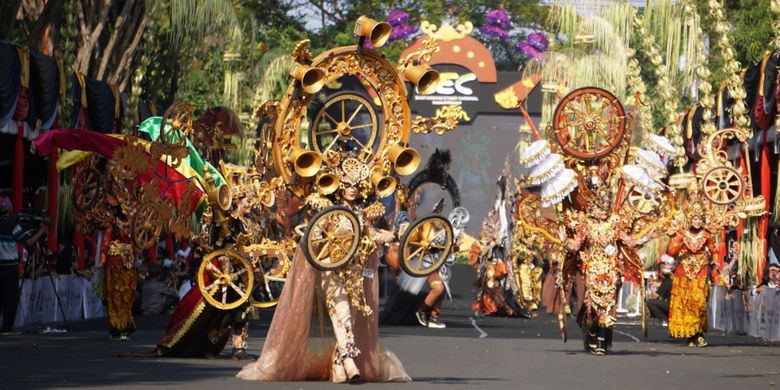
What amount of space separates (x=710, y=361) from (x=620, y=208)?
7.11 feet

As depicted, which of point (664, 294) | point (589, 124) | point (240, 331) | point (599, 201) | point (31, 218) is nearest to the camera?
point (240, 331)

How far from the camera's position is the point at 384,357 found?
49.9 feet

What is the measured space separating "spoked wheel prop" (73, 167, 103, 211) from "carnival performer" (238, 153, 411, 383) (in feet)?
20.4

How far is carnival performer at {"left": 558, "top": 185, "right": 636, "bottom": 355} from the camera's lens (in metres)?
19.8

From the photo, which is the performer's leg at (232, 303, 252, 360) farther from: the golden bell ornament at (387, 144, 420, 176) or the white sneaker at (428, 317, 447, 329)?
the white sneaker at (428, 317, 447, 329)

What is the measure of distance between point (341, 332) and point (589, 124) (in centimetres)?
656

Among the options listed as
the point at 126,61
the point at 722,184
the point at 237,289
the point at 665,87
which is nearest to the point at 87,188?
the point at 237,289

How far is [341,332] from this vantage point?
48.5ft

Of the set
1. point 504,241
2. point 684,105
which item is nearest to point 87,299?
point 504,241

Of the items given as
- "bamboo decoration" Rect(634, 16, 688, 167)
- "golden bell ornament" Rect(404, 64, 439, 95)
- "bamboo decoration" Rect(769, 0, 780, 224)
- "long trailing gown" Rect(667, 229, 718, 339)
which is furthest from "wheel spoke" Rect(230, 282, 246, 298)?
"bamboo decoration" Rect(634, 16, 688, 167)

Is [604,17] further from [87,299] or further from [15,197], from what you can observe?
[15,197]

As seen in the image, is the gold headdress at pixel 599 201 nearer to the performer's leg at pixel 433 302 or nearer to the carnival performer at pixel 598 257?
the carnival performer at pixel 598 257

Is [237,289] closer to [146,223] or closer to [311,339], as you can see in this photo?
[311,339]

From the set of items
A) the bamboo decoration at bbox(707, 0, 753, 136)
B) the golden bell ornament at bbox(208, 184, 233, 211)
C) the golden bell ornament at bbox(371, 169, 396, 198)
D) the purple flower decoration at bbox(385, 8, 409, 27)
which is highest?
the purple flower decoration at bbox(385, 8, 409, 27)
